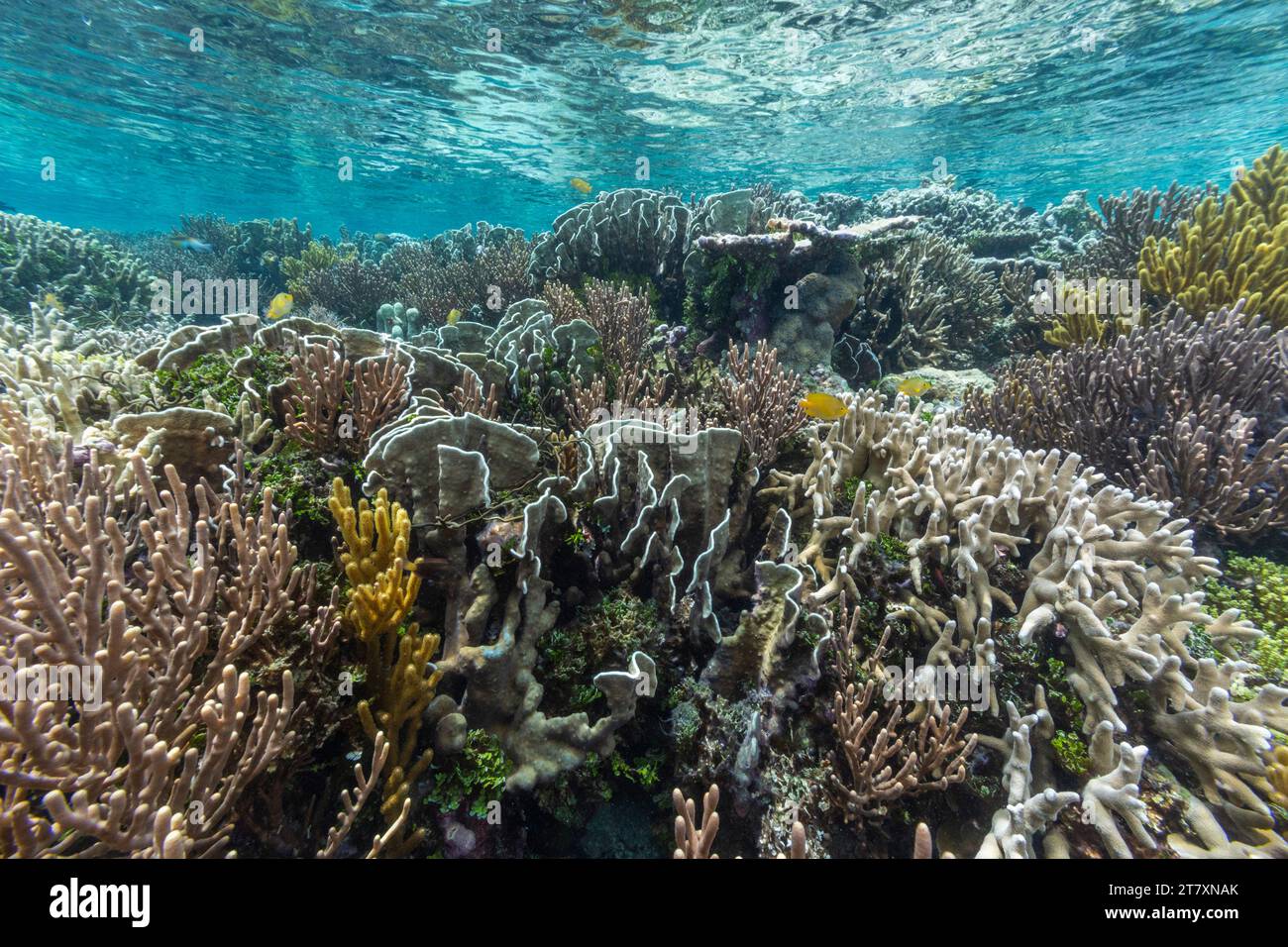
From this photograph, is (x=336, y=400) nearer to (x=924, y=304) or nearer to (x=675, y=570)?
(x=675, y=570)

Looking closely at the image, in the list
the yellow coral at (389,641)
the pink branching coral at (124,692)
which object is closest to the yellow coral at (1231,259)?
the yellow coral at (389,641)

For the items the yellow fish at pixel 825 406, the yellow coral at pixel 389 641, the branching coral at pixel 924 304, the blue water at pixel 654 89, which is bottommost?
the yellow coral at pixel 389 641

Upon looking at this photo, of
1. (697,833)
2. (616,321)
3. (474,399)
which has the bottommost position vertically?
(697,833)

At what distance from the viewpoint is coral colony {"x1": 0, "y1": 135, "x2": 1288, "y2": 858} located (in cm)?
195

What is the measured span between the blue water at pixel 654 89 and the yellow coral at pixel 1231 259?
1051 cm

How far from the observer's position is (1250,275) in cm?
589

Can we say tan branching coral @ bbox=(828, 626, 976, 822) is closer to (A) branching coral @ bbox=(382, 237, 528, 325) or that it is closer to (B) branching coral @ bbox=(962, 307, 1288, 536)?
(B) branching coral @ bbox=(962, 307, 1288, 536)

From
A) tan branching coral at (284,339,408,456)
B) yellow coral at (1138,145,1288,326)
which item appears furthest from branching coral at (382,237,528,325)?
yellow coral at (1138,145,1288,326)

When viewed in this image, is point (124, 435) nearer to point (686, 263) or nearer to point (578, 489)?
point (578, 489)

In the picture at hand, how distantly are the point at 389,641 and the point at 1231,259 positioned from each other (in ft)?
32.5

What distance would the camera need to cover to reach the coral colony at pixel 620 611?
1.95 meters

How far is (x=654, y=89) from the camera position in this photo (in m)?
19.0

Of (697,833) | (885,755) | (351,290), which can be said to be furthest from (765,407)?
(351,290)

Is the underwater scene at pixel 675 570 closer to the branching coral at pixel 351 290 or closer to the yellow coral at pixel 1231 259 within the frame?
the yellow coral at pixel 1231 259
